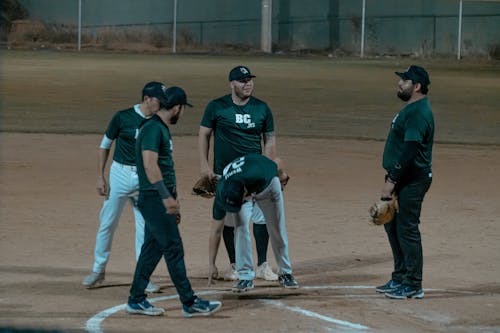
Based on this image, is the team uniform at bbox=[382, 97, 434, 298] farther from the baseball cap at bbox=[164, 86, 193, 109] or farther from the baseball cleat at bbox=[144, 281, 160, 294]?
the baseball cleat at bbox=[144, 281, 160, 294]

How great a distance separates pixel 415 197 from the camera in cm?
923

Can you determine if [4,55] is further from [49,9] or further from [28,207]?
[28,207]

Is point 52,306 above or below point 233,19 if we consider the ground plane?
below

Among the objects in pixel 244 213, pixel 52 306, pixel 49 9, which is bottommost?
pixel 52 306

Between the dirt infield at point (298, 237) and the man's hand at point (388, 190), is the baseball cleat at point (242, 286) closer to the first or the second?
the dirt infield at point (298, 237)

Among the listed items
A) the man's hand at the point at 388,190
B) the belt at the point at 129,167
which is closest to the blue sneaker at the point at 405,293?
the man's hand at the point at 388,190

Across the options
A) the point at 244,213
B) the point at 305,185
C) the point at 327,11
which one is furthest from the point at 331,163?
the point at 327,11

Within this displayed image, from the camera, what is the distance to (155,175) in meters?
8.10

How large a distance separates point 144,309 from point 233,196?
1.22 m

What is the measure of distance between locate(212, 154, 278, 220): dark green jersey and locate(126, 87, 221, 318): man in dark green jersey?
28.6 inches

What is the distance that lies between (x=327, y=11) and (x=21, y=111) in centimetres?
2994

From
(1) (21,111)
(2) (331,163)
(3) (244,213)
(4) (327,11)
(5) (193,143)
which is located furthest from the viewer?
(4) (327,11)

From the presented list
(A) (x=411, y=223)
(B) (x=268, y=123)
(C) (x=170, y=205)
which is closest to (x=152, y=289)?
(C) (x=170, y=205)

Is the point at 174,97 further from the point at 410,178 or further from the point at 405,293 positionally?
the point at 405,293
